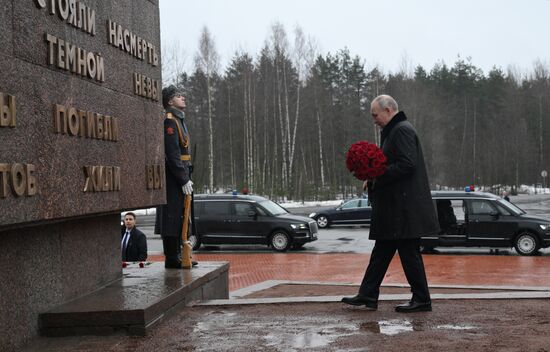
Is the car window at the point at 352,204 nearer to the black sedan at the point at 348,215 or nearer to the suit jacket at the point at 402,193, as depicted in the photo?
the black sedan at the point at 348,215

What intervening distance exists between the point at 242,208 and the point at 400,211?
15448 mm

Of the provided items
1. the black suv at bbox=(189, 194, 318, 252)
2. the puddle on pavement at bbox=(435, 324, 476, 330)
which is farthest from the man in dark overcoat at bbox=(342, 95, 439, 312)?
the black suv at bbox=(189, 194, 318, 252)

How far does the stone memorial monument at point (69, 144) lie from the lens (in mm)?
4977

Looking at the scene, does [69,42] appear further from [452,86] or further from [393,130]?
[452,86]

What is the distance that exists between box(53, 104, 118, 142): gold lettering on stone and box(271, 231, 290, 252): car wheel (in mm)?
14784

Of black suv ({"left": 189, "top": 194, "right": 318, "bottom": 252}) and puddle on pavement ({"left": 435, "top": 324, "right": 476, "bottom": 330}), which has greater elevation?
black suv ({"left": 189, "top": 194, "right": 318, "bottom": 252})

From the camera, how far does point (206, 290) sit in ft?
26.3

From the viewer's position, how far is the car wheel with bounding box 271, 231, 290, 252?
21375 mm

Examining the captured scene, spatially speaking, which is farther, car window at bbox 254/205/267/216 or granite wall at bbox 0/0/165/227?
car window at bbox 254/205/267/216

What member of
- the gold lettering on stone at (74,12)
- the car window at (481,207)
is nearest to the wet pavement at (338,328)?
the gold lettering on stone at (74,12)

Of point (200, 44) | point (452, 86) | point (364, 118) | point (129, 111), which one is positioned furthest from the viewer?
point (452, 86)

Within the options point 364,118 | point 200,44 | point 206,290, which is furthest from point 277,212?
point 364,118

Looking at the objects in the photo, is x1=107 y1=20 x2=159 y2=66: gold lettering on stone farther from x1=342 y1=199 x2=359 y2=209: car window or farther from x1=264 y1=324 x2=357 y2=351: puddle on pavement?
x1=342 y1=199 x2=359 y2=209: car window

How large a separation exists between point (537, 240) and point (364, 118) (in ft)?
171
